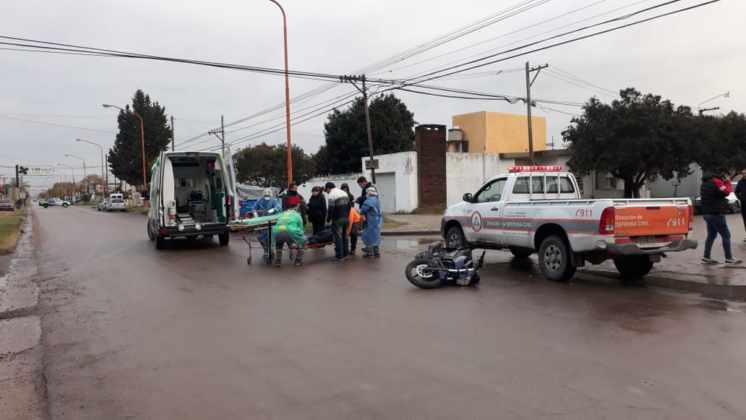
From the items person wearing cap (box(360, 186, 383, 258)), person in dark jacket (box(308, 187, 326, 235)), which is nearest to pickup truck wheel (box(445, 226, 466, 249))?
person wearing cap (box(360, 186, 383, 258))

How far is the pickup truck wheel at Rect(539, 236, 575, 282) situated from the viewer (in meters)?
9.22

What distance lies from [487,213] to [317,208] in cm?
502

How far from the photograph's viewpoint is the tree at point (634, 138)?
2745cm

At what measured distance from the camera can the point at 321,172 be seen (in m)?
50.7

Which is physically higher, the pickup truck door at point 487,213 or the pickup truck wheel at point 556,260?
the pickup truck door at point 487,213

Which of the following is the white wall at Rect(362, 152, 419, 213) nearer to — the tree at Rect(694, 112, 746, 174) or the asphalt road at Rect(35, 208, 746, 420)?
the tree at Rect(694, 112, 746, 174)

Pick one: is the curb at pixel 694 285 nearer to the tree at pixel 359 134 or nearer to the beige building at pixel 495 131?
the tree at pixel 359 134

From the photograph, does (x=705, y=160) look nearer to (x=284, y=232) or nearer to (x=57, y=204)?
(x=284, y=232)

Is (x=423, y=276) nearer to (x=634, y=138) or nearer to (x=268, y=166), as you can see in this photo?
(x=634, y=138)

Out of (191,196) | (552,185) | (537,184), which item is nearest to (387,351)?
(537,184)

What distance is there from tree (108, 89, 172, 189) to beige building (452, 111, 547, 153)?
117ft

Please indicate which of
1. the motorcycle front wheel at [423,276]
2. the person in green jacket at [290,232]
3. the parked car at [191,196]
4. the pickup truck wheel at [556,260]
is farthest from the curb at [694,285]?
the parked car at [191,196]

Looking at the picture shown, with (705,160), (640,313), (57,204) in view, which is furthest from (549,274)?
(57,204)

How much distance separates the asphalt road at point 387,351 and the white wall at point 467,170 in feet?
76.5
